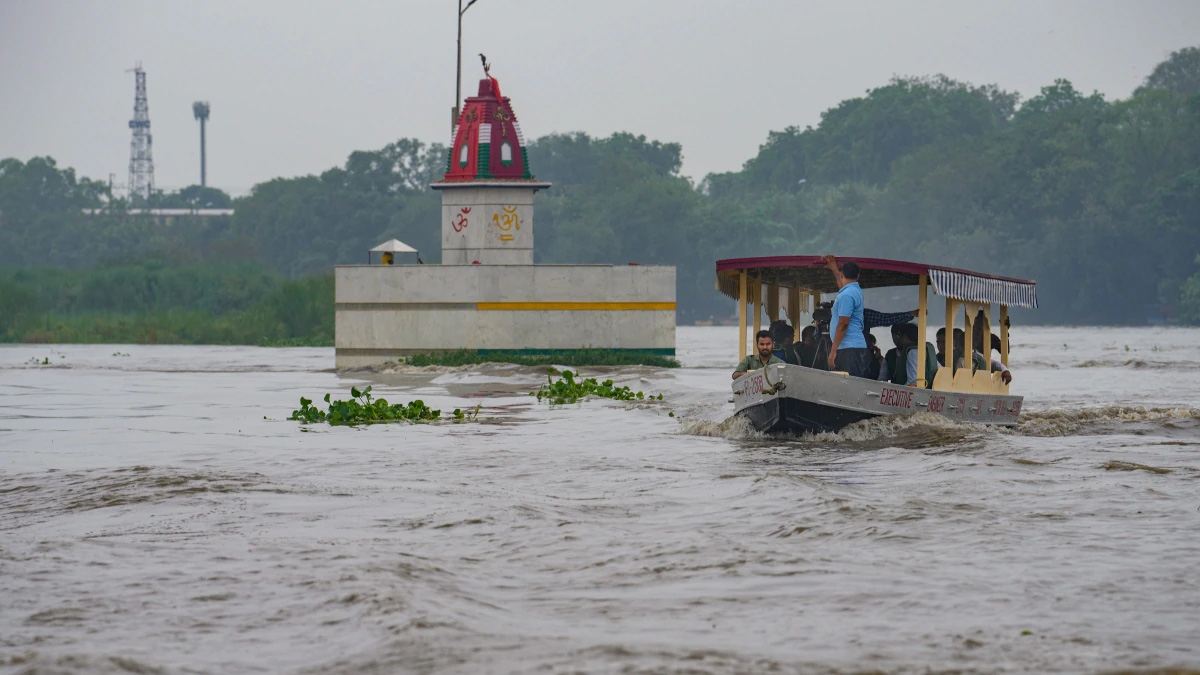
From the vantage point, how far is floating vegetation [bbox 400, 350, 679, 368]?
1364 inches

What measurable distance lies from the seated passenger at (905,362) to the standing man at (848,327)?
594mm

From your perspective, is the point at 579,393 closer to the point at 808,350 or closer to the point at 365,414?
the point at 365,414

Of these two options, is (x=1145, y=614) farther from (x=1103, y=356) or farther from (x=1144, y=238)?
(x=1144, y=238)

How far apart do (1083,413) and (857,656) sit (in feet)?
47.9

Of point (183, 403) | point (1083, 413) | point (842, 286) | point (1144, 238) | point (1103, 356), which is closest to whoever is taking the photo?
point (842, 286)

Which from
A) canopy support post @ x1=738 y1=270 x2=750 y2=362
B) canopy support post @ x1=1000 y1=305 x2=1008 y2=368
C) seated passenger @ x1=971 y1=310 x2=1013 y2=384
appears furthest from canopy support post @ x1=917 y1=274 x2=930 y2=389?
canopy support post @ x1=1000 y1=305 x2=1008 y2=368

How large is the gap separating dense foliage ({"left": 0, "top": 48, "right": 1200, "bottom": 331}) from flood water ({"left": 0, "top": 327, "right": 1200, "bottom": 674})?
53908mm

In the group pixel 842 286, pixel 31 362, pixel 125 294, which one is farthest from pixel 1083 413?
pixel 125 294

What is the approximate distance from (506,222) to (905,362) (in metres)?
20.2

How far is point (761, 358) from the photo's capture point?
1739cm

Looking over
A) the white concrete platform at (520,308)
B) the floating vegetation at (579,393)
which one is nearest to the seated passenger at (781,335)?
the floating vegetation at (579,393)

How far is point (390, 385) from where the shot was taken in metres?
29.8

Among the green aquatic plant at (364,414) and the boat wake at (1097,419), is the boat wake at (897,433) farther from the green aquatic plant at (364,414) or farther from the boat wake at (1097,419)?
the green aquatic plant at (364,414)

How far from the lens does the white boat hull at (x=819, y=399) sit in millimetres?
16453
